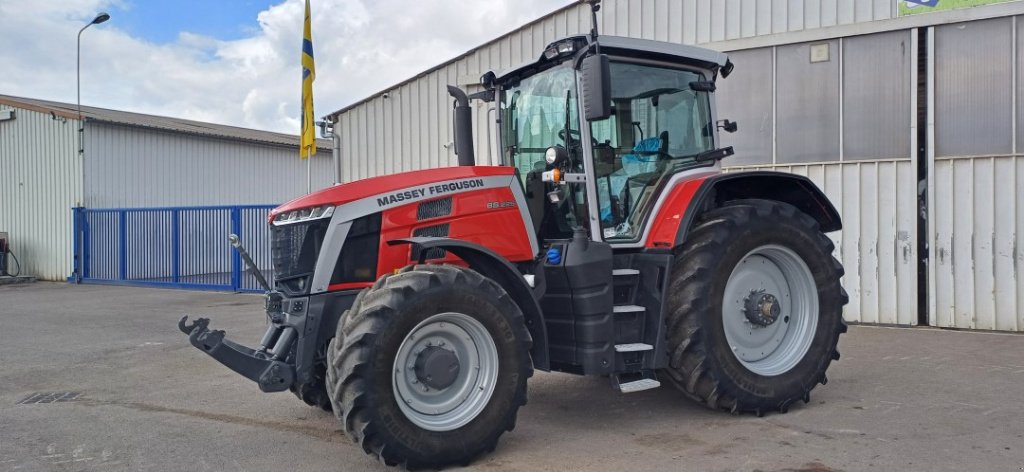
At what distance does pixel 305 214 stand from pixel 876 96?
781 cm

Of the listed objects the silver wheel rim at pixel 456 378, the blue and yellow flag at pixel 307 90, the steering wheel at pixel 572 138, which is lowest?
the silver wheel rim at pixel 456 378

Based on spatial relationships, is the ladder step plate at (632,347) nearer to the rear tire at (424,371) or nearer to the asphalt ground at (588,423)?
the asphalt ground at (588,423)

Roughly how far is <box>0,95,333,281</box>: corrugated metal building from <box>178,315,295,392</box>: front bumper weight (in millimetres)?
16958

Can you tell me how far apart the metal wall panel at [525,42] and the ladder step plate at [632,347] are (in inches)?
155

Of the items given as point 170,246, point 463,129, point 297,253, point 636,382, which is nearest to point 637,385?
point 636,382

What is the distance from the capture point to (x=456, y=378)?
4523mm

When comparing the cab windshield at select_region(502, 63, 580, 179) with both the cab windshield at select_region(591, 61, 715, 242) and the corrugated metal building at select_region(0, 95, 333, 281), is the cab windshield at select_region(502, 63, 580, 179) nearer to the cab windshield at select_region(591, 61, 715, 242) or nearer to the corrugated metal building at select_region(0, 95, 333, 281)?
the cab windshield at select_region(591, 61, 715, 242)

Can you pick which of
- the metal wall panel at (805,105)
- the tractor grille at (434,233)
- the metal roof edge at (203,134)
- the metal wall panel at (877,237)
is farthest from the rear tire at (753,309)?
the metal roof edge at (203,134)

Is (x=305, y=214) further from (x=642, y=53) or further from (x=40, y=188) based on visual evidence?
(x=40, y=188)

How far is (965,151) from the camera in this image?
945 centimetres

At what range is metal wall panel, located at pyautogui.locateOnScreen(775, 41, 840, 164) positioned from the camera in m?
10.2

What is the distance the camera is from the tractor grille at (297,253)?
15.3 ft

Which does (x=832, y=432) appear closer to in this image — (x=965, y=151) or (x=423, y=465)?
(x=423, y=465)

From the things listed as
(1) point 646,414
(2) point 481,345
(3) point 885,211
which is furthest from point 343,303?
(3) point 885,211
